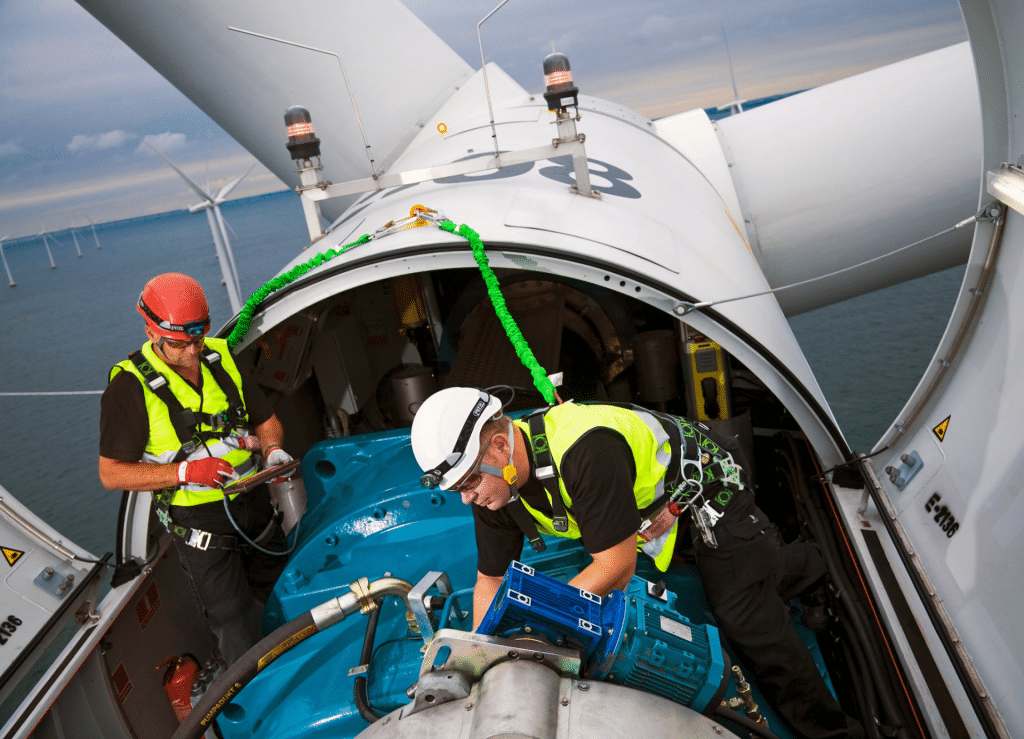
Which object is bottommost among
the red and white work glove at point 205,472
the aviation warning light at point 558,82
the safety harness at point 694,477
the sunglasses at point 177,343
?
the safety harness at point 694,477

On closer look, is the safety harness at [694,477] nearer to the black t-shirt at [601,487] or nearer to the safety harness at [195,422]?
the black t-shirt at [601,487]

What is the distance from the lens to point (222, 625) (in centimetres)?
355

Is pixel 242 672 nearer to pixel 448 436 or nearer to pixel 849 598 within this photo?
pixel 448 436

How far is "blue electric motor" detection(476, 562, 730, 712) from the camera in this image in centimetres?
187

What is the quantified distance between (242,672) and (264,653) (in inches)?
3.9

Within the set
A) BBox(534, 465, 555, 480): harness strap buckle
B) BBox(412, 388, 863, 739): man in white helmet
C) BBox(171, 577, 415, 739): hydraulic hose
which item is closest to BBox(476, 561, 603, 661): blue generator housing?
BBox(412, 388, 863, 739): man in white helmet

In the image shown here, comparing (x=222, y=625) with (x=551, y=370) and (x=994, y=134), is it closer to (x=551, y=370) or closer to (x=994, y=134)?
(x=551, y=370)

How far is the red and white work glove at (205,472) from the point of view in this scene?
10.5 feet

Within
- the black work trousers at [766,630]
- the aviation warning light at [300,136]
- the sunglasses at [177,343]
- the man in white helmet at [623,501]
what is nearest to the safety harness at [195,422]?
the sunglasses at [177,343]

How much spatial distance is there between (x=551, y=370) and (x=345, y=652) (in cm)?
267

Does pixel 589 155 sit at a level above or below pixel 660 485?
above

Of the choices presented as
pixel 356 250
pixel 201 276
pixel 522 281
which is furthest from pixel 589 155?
pixel 201 276

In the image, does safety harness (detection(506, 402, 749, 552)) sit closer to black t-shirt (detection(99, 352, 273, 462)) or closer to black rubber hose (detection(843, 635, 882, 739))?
black rubber hose (detection(843, 635, 882, 739))

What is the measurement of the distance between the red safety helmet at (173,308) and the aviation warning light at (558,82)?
6.10 ft
